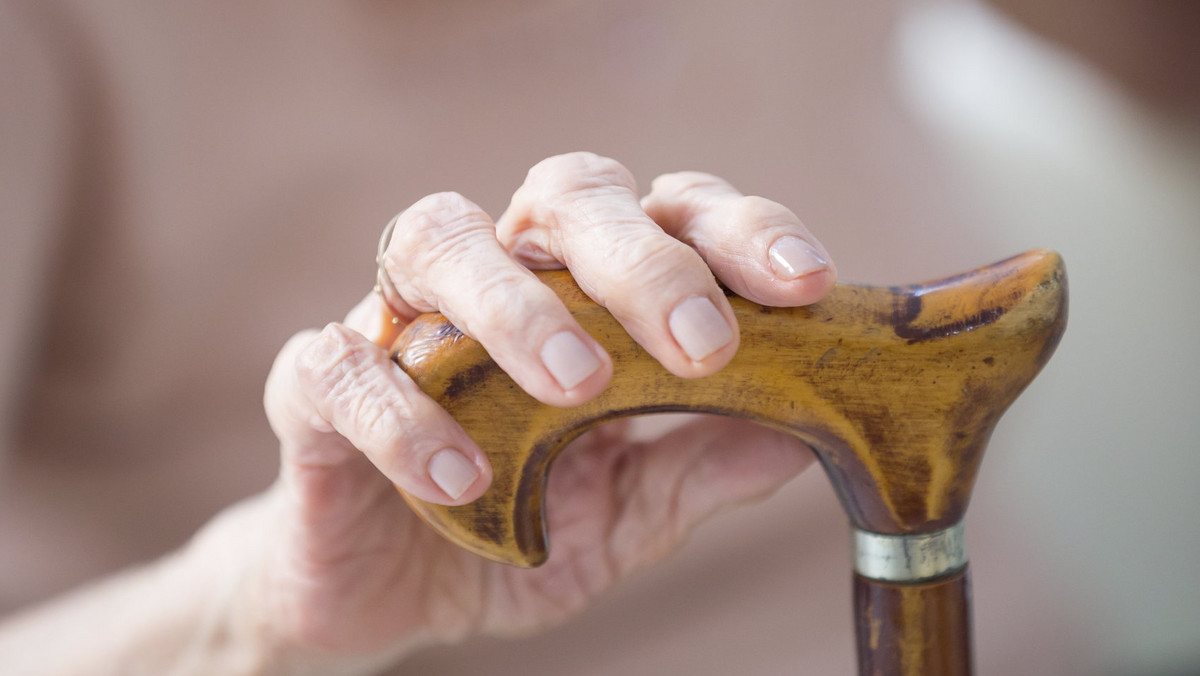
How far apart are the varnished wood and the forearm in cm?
32

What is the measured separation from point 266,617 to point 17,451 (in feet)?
1.09

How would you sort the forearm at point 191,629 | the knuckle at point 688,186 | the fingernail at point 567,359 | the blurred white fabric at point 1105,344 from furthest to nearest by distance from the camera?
1. the blurred white fabric at point 1105,344
2. the forearm at point 191,629
3. the knuckle at point 688,186
4. the fingernail at point 567,359

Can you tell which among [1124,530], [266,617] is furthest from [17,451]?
[1124,530]

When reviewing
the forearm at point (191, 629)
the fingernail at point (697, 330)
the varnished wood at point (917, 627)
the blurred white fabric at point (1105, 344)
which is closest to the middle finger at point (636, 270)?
the fingernail at point (697, 330)

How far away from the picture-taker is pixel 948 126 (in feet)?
2.28

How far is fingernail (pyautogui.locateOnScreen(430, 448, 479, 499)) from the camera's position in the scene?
11.3 inches

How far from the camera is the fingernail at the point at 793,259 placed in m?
0.28

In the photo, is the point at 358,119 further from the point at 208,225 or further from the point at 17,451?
the point at 17,451

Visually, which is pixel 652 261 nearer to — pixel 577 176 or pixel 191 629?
pixel 577 176

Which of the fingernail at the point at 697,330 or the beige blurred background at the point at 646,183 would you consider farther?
the beige blurred background at the point at 646,183

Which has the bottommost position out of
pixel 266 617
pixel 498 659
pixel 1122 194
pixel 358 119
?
pixel 498 659

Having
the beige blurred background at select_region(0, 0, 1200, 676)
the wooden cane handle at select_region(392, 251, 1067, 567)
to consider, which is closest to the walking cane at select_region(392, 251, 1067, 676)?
the wooden cane handle at select_region(392, 251, 1067, 567)

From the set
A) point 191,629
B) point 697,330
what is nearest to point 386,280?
point 697,330

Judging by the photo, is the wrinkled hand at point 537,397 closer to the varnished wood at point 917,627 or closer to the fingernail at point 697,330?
the fingernail at point 697,330
